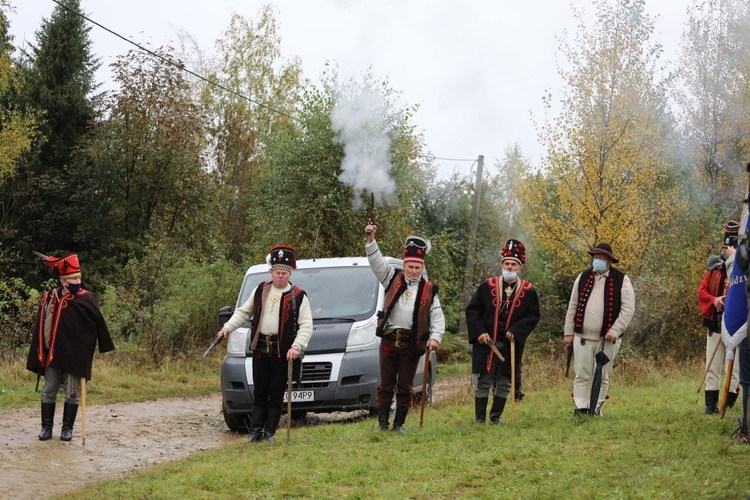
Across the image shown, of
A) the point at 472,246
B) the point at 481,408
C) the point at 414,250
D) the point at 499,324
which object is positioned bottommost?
the point at 481,408

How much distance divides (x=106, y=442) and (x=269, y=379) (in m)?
2.20

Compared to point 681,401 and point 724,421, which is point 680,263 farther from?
point 724,421

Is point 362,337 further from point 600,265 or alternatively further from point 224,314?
point 600,265

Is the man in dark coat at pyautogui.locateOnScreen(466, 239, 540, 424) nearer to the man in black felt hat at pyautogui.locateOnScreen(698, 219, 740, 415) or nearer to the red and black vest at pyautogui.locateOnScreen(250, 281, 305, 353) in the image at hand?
the red and black vest at pyautogui.locateOnScreen(250, 281, 305, 353)

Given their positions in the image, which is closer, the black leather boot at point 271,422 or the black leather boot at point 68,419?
the black leather boot at point 271,422

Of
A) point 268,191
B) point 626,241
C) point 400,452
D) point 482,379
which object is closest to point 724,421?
point 482,379

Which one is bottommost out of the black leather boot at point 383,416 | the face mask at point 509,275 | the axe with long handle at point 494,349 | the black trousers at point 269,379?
the black leather boot at point 383,416

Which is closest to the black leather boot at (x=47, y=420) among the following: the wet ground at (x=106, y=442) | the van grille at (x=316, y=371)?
the wet ground at (x=106, y=442)

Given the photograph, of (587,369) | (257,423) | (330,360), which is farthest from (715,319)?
(257,423)

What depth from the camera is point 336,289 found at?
A: 42.1 feet

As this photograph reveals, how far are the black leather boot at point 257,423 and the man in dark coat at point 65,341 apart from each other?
1841mm

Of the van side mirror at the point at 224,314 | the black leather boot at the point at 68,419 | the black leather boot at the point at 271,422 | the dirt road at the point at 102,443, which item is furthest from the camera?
the van side mirror at the point at 224,314

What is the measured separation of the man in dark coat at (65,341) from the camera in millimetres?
10133

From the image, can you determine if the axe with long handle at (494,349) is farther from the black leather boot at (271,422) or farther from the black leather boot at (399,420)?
the black leather boot at (271,422)
